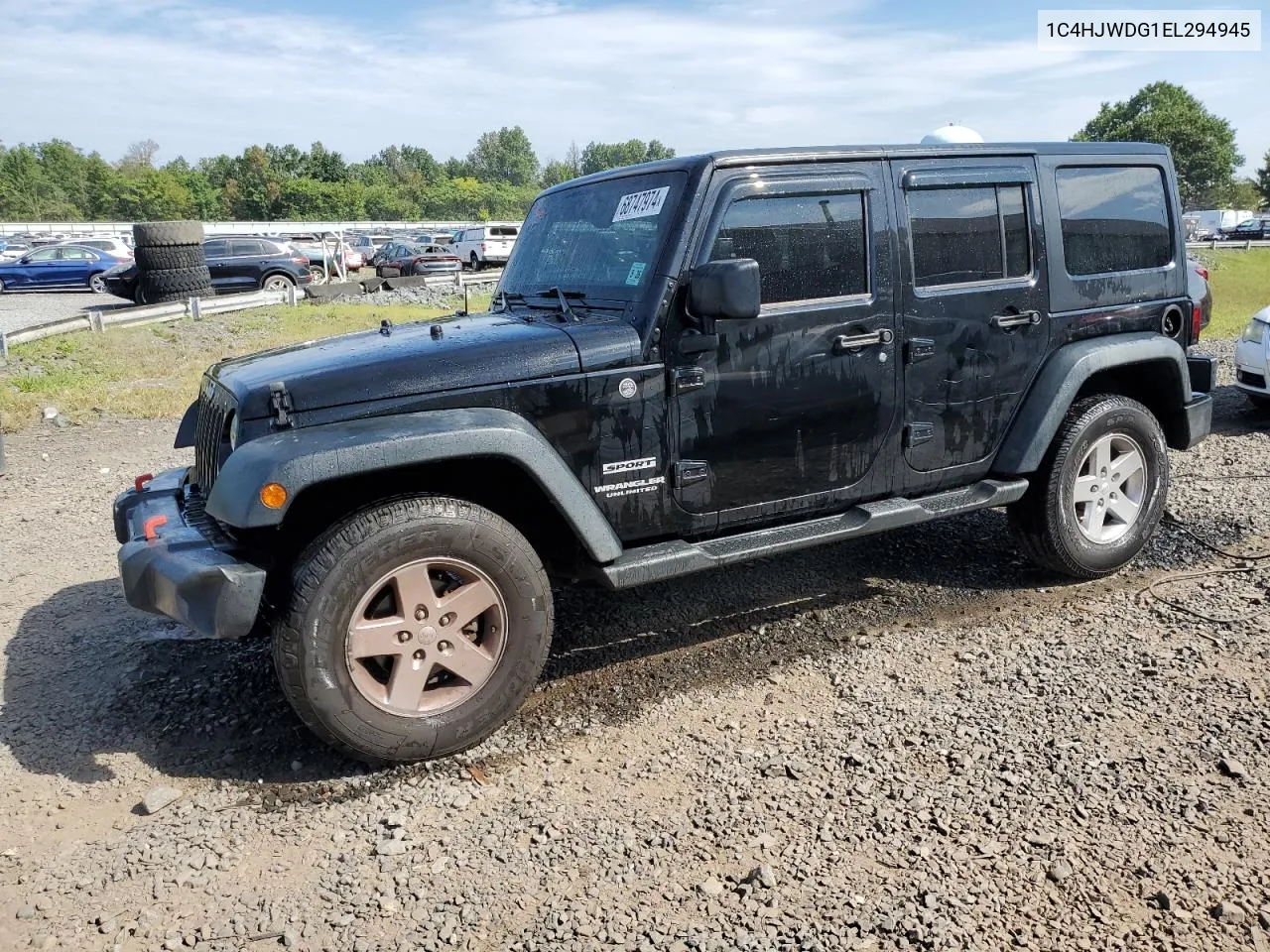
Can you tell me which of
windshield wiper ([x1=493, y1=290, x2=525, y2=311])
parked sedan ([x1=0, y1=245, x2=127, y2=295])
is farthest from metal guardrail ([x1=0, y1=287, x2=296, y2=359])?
windshield wiper ([x1=493, y1=290, x2=525, y2=311])

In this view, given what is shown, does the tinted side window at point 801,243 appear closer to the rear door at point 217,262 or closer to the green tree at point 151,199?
the rear door at point 217,262

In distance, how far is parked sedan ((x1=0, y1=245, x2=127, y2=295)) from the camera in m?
24.5

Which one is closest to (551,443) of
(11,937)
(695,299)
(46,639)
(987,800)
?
(695,299)

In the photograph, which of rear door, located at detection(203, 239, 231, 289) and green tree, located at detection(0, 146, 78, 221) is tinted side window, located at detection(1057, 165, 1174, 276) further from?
green tree, located at detection(0, 146, 78, 221)

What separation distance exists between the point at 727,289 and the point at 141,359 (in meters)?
11.9

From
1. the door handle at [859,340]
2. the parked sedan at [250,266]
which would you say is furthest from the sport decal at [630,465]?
the parked sedan at [250,266]

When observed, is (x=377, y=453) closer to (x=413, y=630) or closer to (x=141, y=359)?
(x=413, y=630)

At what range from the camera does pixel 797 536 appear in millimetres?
4047

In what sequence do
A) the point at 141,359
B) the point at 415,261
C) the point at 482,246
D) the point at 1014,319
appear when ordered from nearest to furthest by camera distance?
the point at 1014,319 < the point at 141,359 < the point at 415,261 < the point at 482,246

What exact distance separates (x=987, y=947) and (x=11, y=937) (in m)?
2.54

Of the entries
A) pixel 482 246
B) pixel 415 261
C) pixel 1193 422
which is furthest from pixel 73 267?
pixel 1193 422

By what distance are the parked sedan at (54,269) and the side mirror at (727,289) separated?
25114mm

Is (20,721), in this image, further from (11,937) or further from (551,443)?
(551,443)

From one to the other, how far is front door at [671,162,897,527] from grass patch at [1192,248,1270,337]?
38.8 ft
